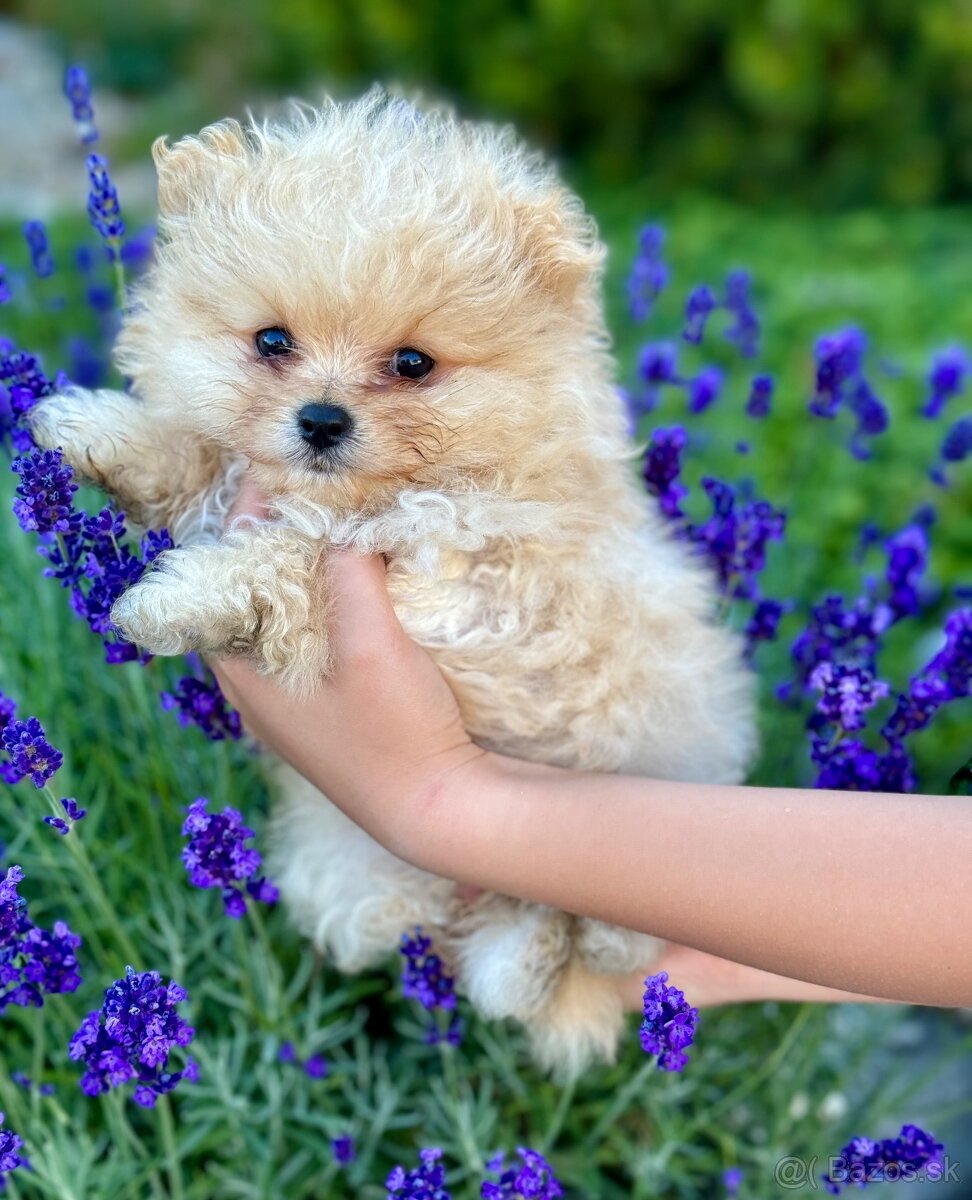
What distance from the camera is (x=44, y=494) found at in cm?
163

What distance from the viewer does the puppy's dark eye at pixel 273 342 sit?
1.78 m

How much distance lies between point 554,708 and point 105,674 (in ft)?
3.67

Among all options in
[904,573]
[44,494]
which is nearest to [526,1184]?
[44,494]

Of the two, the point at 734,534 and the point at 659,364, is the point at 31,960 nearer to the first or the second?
the point at 734,534

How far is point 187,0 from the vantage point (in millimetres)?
10594

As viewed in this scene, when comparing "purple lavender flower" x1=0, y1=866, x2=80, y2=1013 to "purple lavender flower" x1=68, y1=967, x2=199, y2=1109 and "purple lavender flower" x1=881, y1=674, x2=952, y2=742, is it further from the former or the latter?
"purple lavender flower" x1=881, y1=674, x2=952, y2=742

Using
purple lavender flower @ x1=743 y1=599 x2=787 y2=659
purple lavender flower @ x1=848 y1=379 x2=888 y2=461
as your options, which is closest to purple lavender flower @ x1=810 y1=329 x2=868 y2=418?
purple lavender flower @ x1=848 y1=379 x2=888 y2=461

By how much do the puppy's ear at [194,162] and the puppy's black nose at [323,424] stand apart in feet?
1.39

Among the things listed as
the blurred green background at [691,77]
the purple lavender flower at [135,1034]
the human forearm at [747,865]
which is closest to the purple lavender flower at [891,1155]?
the human forearm at [747,865]

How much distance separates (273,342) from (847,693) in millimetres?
1025

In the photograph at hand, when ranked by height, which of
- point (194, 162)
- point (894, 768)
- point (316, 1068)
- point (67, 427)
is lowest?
point (316, 1068)

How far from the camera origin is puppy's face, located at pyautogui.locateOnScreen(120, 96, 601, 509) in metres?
Answer: 1.71

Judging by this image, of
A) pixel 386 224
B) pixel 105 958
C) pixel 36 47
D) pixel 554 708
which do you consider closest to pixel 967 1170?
pixel 554 708

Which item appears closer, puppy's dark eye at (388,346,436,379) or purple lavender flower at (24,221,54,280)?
puppy's dark eye at (388,346,436,379)
